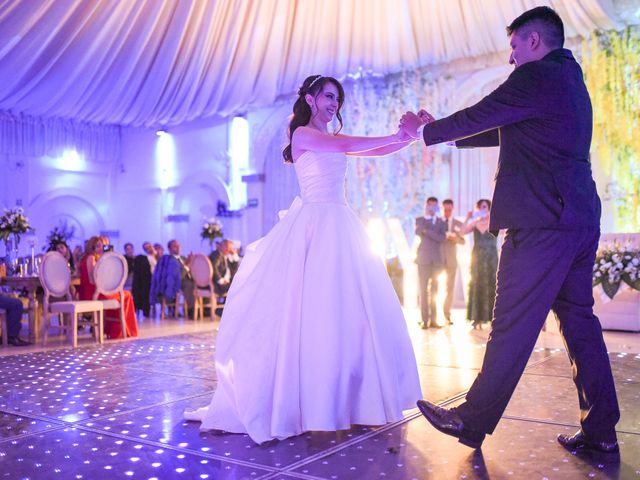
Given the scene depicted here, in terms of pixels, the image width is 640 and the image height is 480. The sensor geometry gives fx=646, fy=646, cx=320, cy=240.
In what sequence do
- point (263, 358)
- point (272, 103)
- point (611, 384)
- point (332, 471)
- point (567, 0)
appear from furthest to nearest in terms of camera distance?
point (272, 103), point (567, 0), point (263, 358), point (611, 384), point (332, 471)

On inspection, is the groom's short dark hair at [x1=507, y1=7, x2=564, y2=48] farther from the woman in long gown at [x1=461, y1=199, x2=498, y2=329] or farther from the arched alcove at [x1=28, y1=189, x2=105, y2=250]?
the arched alcove at [x1=28, y1=189, x2=105, y2=250]

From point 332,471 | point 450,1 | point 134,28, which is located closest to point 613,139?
point 450,1

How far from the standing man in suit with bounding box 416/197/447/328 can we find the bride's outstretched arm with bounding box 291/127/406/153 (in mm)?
4801

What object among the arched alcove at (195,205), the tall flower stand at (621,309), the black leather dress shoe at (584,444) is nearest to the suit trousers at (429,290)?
the tall flower stand at (621,309)

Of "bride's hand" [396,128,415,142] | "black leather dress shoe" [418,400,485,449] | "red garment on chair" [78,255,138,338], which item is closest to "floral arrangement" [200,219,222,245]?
"red garment on chair" [78,255,138,338]

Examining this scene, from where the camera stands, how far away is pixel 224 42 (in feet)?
34.9

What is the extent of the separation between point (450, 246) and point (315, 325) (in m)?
5.38

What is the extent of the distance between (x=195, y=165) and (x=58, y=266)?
844 centimetres

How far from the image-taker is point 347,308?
9.00ft

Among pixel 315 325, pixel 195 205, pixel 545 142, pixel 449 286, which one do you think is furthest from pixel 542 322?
pixel 195 205

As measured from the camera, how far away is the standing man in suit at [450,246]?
25.4 ft

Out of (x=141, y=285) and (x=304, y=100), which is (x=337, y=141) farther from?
(x=141, y=285)

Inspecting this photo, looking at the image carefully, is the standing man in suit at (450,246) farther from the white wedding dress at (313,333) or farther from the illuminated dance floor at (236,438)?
the white wedding dress at (313,333)

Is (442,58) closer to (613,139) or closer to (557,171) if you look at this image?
(613,139)
